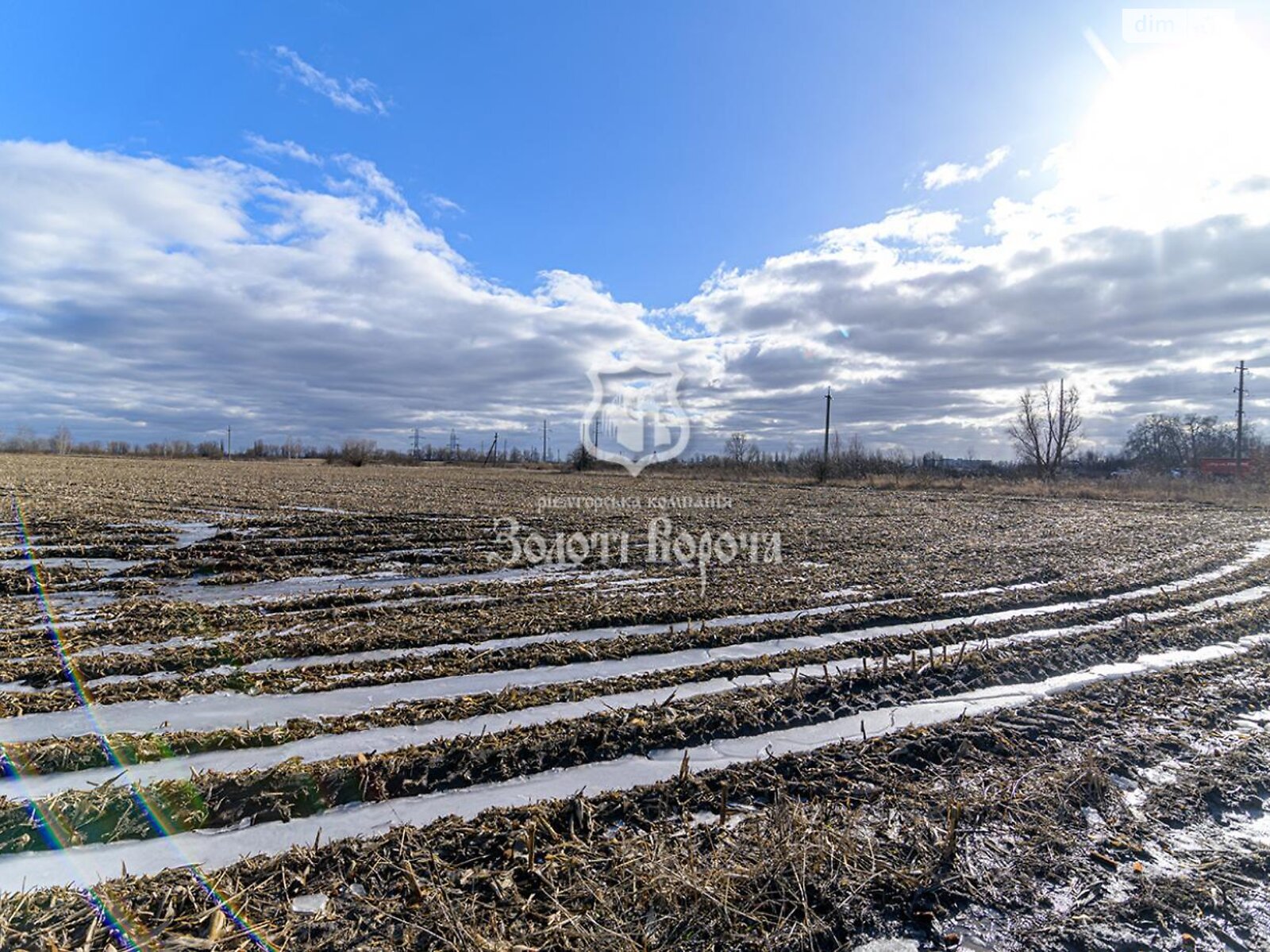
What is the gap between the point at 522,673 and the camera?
4.80 m

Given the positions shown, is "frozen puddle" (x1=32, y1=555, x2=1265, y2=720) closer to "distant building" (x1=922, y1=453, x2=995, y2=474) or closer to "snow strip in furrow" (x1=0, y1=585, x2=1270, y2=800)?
"snow strip in furrow" (x1=0, y1=585, x2=1270, y2=800)

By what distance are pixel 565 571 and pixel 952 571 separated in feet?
19.6

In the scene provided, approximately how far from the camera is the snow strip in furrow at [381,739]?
10.0 ft

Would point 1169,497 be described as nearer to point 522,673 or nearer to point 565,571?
point 565,571

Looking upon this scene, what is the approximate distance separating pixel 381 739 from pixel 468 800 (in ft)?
3.07

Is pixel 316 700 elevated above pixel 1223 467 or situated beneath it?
situated beneath

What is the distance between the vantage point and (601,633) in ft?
19.5

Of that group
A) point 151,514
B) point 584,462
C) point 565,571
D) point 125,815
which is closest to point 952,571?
point 565,571

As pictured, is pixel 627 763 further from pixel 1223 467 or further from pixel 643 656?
pixel 1223 467

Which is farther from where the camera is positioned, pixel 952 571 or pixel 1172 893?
pixel 952 571

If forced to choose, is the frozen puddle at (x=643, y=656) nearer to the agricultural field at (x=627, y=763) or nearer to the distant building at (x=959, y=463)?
the agricultural field at (x=627, y=763)

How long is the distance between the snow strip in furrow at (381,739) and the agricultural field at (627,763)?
26 mm
